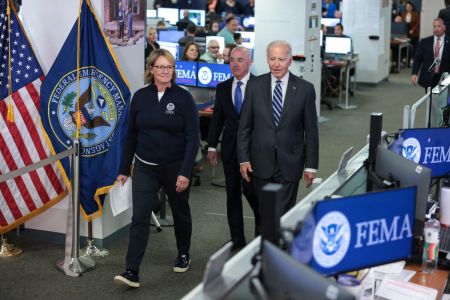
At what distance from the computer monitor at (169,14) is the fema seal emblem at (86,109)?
1168 cm

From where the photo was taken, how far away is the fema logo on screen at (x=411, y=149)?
14.7 feet

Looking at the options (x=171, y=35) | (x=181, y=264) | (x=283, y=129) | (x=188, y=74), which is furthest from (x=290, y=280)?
(x=171, y=35)

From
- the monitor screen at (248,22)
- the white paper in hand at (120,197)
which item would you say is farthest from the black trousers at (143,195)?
the monitor screen at (248,22)

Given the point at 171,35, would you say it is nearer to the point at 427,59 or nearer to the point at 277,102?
the point at 427,59

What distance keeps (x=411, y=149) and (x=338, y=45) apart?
938 cm

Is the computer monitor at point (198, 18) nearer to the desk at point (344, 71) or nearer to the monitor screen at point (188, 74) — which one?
the desk at point (344, 71)

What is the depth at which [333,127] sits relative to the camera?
11.6 meters

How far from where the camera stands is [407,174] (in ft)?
12.6

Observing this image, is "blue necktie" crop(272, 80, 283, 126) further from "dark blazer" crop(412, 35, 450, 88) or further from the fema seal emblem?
"dark blazer" crop(412, 35, 450, 88)

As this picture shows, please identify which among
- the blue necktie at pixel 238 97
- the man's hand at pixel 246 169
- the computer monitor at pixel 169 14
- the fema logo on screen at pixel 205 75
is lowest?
the man's hand at pixel 246 169

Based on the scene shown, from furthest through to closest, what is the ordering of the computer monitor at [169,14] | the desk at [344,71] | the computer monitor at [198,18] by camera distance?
1. the computer monitor at [169,14]
2. the computer monitor at [198,18]
3. the desk at [344,71]

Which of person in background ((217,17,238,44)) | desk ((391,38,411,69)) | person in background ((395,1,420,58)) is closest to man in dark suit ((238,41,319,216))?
person in background ((217,17,238,44))

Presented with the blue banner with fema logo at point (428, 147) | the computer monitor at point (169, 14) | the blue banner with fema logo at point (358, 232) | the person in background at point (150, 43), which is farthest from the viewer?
the computer monitor at point (169, 14)

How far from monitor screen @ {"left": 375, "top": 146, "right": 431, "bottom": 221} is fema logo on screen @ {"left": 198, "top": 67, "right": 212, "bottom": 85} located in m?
5.38
